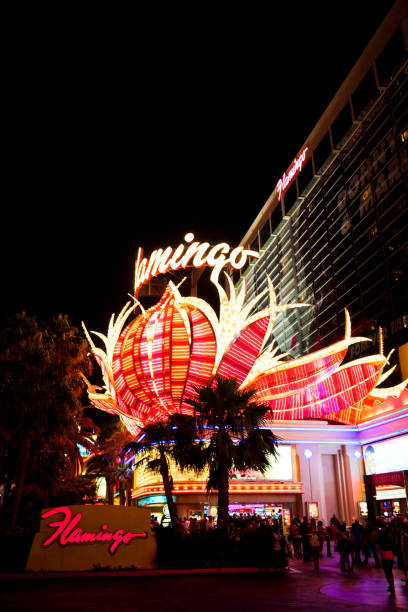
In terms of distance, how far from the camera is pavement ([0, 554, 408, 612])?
33.5ft

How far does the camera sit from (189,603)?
10555 mm

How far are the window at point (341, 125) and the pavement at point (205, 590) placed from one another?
71771 millimetres

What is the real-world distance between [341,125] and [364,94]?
26.6ft

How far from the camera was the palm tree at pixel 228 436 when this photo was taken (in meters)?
18.0

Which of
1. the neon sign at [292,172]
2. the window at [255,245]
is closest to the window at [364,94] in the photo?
the neon sign at [292,172]

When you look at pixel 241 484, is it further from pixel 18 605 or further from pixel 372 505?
pixel 18 605

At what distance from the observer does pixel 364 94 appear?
72.1 m

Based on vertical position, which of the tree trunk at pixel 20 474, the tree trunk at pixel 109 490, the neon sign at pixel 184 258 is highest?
the neon sign at pixel 184 258

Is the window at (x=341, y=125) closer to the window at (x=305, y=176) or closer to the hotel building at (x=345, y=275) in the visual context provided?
the hotel building at (x=345, y=275)

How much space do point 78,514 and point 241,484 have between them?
1478 centimetres

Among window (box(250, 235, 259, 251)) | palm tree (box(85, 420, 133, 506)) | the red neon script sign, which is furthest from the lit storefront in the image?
window (box(250, 235, 259, 251))

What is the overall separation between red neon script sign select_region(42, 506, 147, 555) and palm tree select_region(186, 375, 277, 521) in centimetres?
339

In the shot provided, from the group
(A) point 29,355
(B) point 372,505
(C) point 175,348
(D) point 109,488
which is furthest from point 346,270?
(A) point 29,355

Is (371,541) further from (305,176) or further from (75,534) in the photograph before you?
(305,176)
